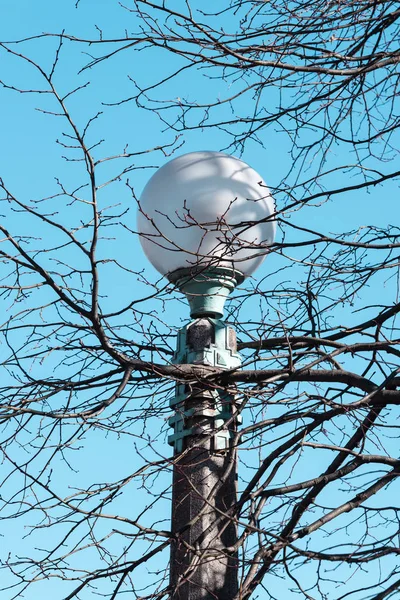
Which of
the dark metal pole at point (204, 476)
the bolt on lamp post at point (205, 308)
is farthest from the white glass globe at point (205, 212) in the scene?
the dark metal pole at point (204, 476)

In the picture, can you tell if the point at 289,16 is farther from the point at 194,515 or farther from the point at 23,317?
the point at 194,515

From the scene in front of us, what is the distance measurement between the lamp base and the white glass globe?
32 mm

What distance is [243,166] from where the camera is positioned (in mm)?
3750

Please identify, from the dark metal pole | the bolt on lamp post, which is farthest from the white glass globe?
the dark metal pole

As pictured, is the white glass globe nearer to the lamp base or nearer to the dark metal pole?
the lamp base

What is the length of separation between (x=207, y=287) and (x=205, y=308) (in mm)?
85

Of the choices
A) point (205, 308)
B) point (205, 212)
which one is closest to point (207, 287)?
point (205, 308)

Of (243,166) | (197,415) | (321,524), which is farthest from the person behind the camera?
(243,166)

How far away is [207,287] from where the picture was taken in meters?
3.74

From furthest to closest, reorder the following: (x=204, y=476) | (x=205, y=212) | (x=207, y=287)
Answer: (x=207, y=287)
(x=205, y=212)
(x=204, y=476)

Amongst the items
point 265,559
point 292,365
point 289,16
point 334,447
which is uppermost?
Answer: point 289,16

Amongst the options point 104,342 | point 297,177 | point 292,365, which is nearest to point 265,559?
point 292,365

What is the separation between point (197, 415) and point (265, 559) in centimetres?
58

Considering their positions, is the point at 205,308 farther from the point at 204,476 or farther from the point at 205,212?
the point at 204,476
